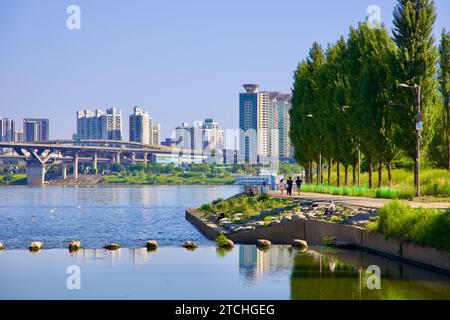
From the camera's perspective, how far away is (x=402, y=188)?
5397 cm

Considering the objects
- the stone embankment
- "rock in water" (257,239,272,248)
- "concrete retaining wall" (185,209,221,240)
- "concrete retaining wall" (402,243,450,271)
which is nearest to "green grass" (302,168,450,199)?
the stone embankment

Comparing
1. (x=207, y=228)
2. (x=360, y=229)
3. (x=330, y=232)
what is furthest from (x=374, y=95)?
(x=360, y=229)

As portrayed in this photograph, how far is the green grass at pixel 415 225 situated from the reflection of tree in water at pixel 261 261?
147 inches

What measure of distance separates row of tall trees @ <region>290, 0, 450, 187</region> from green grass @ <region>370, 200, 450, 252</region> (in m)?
18.2

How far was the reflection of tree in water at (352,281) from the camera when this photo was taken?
2170 cm

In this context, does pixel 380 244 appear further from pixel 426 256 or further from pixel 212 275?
pixel 212 275

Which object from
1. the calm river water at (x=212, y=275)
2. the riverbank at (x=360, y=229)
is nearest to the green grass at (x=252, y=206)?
the riverbank at (x=360, y=229)

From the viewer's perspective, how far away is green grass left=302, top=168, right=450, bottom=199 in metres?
48.4

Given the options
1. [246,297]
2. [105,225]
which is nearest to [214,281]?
[246,297]

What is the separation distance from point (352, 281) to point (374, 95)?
37270mm

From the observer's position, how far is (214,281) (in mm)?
24109

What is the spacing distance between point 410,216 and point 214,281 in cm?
831

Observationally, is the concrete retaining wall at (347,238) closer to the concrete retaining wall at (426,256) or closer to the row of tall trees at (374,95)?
the concrete retaining wall at (426,256)

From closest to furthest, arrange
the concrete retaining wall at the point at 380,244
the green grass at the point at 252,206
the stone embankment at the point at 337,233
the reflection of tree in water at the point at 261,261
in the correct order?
the reflection of tree in water at the point at 261,261 < the stone embankment at the point at 337,233 < the concrete retaining wall at the point at 380,244 < the green grass at the point at 252,206
